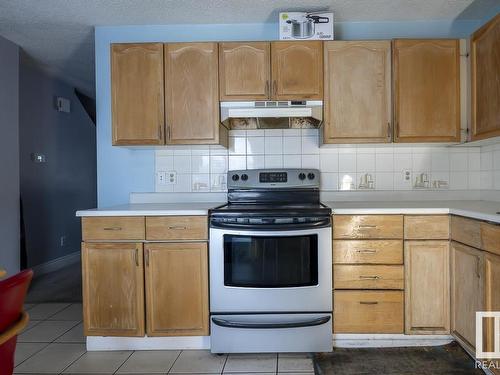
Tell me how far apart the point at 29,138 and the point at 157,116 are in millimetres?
2366

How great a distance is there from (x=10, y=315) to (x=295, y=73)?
2.16m

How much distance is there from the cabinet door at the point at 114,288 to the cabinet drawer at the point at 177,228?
13 cm

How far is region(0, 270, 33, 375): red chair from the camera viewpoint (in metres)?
0.74

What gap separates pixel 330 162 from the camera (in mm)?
2723

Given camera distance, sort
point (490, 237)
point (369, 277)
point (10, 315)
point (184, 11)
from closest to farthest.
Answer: point (10, 315) → point (490, 237) → point (369, 277) → point (184, 11)

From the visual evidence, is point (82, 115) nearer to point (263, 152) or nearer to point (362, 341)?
point (263, 152)

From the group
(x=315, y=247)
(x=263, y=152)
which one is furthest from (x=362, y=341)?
(x=263, y=152)

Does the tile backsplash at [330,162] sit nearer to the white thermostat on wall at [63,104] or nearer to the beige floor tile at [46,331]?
the beige floor tile at [46,331]

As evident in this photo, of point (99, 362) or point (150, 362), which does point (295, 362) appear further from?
point (99, 362)

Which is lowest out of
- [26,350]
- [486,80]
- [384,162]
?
[26,350]

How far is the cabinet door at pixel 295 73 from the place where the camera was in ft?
7.88

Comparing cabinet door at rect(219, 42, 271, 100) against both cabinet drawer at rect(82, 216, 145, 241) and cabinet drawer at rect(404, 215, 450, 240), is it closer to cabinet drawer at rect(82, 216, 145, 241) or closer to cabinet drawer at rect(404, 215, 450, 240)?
cabinet drawer at rect(82, 216, 145, 241)

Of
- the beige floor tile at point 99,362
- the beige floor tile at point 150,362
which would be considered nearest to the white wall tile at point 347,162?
the beige floor tile at point 150,362

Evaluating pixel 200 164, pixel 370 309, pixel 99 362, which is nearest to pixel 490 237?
pixel 370 309
